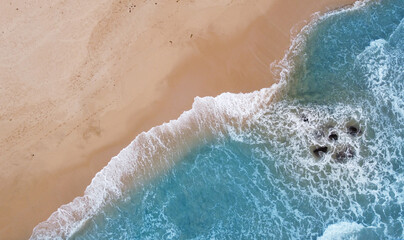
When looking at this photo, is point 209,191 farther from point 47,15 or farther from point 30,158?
point 47,15

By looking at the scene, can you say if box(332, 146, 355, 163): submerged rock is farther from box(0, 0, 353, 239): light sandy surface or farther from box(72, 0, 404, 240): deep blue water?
box(0, 0, 353, 239): light sandy surface

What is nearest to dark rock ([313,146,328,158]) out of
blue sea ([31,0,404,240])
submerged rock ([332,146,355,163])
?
blue sea ([31,0,404,240])

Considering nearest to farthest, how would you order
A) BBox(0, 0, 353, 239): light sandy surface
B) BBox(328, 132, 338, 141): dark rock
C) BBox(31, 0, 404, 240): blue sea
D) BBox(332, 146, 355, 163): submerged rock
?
1. BBox(31, 0, 404, 240): blue sea
2. BBox(0, 0, 353, 239): light sandy surface
3. BBox(332, 146, 355, 163): submerged rock
4. BBox(328, 132, 338, 141): dark rock

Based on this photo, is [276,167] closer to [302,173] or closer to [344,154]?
[302,173]

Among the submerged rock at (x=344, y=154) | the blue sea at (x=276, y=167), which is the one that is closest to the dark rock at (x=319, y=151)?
the blue sea at (x=276, y=167)

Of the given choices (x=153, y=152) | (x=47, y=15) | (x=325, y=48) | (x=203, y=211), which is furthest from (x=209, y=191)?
(x=47, y=15)

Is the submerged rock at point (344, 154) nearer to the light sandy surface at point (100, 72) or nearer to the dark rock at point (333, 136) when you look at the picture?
the dark rock at point (333, 136)
